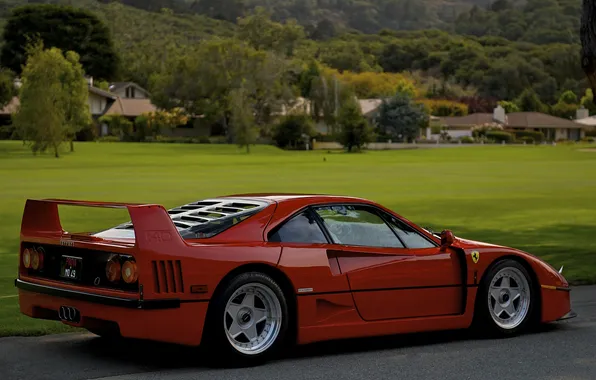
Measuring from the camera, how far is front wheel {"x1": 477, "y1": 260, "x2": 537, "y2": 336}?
9.07 metres

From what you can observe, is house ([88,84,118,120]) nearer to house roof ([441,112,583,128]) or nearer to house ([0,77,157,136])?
house ([0,77,157,136])

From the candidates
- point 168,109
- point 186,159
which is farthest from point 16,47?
point 186,159

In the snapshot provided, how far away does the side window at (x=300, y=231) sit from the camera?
8211 millimetres

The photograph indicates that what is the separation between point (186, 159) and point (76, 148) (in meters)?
12.5

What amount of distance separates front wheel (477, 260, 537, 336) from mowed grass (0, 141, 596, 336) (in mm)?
3666

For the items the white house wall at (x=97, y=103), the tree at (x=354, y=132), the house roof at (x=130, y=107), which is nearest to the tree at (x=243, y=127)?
the tree at (x=354, y=132)

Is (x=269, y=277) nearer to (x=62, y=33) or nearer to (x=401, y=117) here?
(x=401, y=117)

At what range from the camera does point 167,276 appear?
7.42 metres

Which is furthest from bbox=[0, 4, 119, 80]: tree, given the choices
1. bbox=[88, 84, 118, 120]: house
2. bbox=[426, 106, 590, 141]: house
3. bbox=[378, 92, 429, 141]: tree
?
bbox=[426, 106, 590, 141]: house

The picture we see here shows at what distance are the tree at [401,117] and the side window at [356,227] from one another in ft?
373

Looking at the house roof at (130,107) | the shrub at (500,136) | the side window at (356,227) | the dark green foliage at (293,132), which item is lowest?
the shrub at (500,136)

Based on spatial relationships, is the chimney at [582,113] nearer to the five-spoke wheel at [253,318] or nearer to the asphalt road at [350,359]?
the asphalt road at [350,359]

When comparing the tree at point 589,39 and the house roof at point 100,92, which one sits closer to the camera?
the tree at point 589,39

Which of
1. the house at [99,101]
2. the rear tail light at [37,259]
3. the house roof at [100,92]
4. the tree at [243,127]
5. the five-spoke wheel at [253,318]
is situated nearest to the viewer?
the five-spoke wheel at [253,318]
